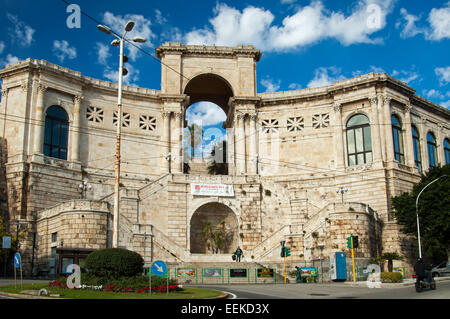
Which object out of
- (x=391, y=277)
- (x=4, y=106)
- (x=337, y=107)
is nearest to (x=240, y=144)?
(x=337, y=107)

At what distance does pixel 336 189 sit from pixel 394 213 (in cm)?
733

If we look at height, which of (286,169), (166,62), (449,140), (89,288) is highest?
(166,62)

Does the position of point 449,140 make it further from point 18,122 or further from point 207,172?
point 18,122

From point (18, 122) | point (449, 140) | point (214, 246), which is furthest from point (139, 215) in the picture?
point (449, 140)

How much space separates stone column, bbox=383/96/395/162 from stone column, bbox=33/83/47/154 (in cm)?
3258

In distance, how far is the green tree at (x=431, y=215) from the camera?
41500 mm

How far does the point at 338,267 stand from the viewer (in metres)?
36.0

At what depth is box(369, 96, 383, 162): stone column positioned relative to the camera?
168 ft

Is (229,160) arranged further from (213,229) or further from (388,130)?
(388,130)

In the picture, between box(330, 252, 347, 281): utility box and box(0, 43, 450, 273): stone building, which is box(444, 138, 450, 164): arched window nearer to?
box(0, 43, 450, 273): stone building

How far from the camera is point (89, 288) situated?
74.3ft

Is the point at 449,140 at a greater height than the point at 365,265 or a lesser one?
greater

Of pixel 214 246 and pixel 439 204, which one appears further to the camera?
pixel 214 246

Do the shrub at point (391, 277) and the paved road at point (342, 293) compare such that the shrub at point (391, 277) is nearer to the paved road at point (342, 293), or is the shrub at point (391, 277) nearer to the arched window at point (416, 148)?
the paved road at point (342, 293)
